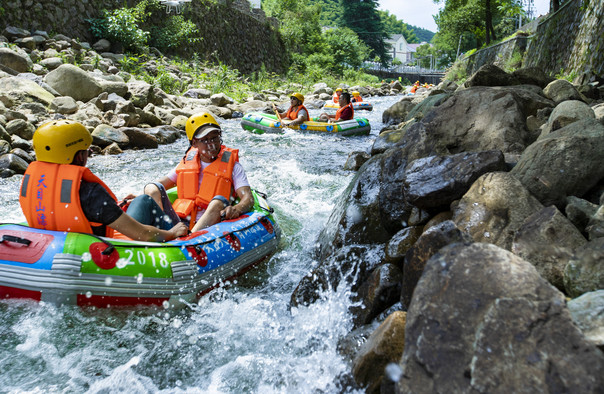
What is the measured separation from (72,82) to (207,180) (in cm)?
802

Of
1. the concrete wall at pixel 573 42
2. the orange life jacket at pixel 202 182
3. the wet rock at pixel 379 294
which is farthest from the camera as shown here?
the concrete wall at pixel 573 42

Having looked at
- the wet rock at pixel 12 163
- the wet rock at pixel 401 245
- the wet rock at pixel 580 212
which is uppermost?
the wet rock at pixel 580 212

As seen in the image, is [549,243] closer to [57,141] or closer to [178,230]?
[178,230]

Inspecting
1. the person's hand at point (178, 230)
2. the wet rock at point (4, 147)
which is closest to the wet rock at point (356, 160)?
the person's hand at point (178, 230)

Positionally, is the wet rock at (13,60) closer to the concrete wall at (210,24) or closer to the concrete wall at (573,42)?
the concrete wall at (210,24)

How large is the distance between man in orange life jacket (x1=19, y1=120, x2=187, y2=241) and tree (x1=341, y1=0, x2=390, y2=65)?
5741 cm

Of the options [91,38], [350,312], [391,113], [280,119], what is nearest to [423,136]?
[350,312]

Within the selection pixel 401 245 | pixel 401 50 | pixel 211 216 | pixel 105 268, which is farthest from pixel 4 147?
pixel 401 50

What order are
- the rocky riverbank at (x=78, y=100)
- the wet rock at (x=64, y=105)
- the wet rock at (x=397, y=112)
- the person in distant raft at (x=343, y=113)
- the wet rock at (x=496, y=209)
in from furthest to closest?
the wet rock at (x=397, y=112), the person in distant raft at (x=343, y=113), the wet rock at (x=64, y=105), the rocky riverbank at (x=78, y=100), the wet rock at (x=496, y=209)

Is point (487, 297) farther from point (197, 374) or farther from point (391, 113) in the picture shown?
point (391, 113)

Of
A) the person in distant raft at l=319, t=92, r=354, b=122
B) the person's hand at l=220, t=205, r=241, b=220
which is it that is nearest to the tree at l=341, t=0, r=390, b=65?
the person in distant raft at l=319, t=92, r=354, b=122

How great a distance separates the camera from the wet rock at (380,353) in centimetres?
215

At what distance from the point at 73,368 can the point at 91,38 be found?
1574cm

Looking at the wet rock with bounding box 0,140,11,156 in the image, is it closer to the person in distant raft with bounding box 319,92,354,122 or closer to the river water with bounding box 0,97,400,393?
the river water with bounding box 0,97,400,393
